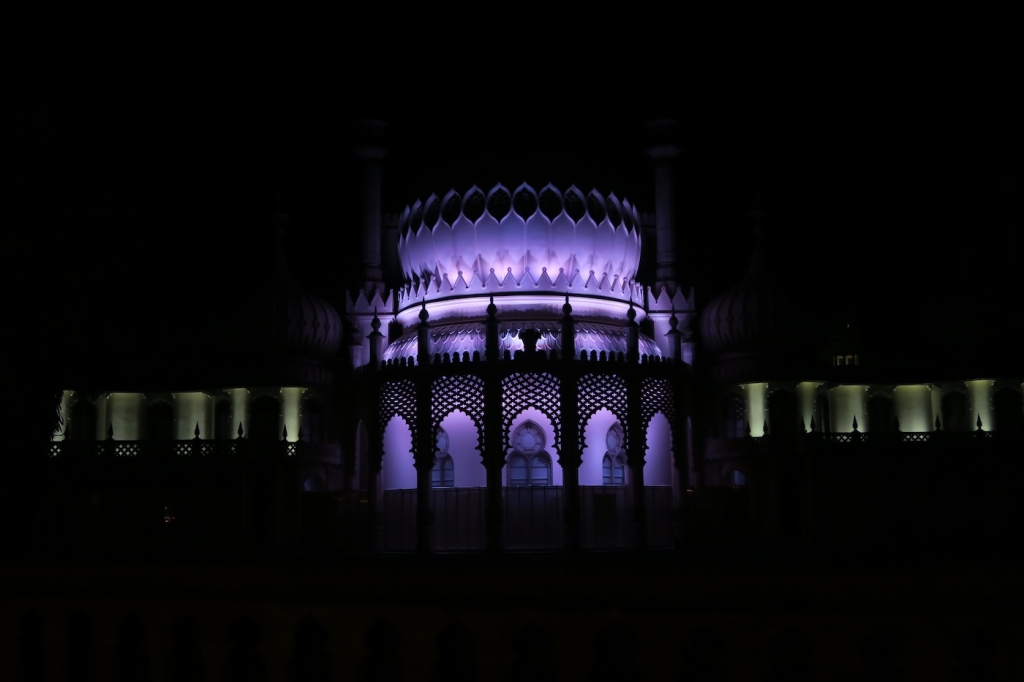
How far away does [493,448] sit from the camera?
75.5ft

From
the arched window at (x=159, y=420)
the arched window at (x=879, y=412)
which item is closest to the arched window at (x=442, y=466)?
the arched window at (x=159, y=420)

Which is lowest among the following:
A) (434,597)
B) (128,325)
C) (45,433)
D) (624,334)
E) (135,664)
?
(135,664)

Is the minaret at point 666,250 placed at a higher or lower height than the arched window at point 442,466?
higher

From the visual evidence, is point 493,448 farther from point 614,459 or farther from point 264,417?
point 264,417

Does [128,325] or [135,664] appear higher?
[128,325]

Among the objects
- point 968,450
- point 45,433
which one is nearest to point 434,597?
point 45,433

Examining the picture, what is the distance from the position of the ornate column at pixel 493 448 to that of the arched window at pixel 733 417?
8.27 metres

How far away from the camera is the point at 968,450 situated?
26594mm

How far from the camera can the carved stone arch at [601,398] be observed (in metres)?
23.2

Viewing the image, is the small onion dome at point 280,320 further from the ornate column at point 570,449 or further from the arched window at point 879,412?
the arched window at point 879,412

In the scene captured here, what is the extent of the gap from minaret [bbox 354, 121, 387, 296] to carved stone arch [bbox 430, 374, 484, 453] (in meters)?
6.05

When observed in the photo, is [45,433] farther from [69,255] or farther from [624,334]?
[624,334]

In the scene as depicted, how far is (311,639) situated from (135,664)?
3.26 feet

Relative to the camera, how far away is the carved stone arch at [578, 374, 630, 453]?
76.0 feet
